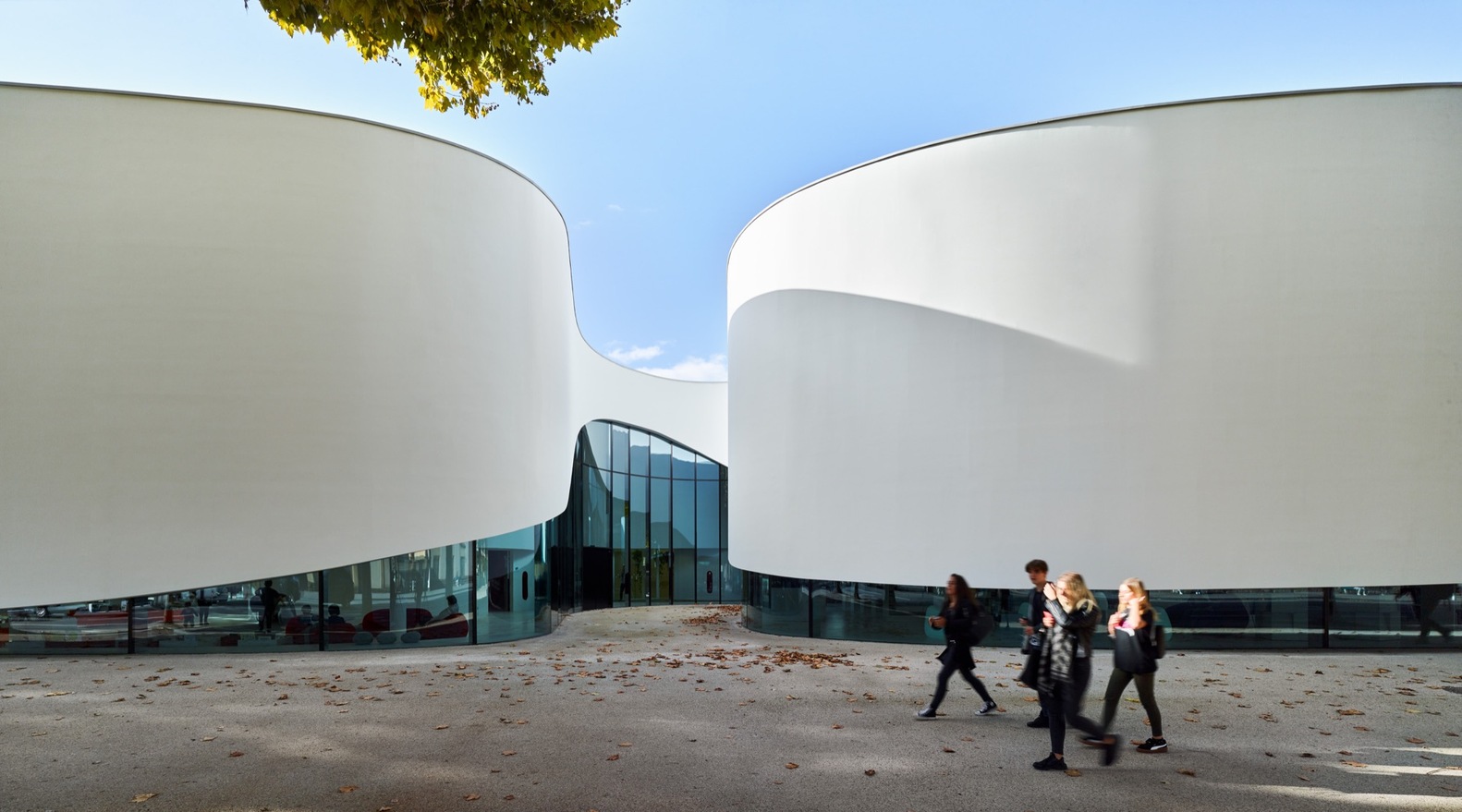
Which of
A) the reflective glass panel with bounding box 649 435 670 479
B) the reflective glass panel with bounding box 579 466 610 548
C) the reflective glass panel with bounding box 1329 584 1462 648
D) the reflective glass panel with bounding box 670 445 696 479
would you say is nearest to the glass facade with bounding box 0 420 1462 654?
the reflective glass panel with bounding box 1329 584 1462 648

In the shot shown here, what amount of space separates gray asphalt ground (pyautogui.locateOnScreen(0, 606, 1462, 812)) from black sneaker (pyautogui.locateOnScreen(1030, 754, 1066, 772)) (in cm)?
11

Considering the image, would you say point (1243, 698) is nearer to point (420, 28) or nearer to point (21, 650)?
point (420, 28)

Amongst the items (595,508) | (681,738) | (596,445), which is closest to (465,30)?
(681,738)

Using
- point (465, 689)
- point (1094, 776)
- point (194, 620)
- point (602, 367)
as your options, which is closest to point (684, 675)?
point (465, 689)

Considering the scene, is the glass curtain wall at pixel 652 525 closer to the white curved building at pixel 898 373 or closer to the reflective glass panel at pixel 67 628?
the white curved building at pixel 898 373

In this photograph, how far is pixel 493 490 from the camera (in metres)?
15.7

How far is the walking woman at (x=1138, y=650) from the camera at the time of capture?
21.6 feet

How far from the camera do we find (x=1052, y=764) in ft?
20.5

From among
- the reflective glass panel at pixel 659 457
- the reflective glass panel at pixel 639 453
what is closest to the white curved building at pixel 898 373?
the reflective glass panel at pixel 639 453

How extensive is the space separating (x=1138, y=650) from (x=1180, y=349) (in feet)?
24.5

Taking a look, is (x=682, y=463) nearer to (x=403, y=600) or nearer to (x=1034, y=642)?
(x=403, y=600)

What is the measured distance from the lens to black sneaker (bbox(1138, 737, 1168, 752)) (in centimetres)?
669

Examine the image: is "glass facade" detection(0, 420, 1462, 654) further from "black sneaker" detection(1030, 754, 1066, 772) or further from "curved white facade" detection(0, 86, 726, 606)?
"black sneaker" detection(1030, 754, 1066, 772)

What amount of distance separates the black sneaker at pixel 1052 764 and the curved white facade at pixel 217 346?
10905mm
